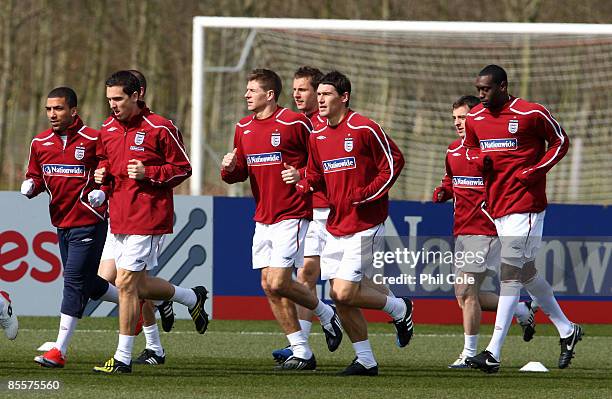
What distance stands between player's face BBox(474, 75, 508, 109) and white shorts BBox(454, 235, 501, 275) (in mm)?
1425

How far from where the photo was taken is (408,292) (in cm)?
1470

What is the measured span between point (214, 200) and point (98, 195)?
16.3 ft

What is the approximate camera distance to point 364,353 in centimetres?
989

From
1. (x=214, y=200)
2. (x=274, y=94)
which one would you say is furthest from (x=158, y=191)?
(x=214, y=200)

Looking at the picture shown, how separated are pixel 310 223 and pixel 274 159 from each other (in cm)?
139

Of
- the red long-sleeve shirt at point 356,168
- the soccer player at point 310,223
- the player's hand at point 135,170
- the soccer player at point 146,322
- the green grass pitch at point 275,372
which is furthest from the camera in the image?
the soccer player at point 310,223

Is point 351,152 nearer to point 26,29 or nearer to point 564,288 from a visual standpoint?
point 564,288

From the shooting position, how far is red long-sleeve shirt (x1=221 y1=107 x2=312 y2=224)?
33.7 feet

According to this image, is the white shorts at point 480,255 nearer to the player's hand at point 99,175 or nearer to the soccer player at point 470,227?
the soccer player at point 470,227

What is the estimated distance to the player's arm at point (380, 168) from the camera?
31.6 ft

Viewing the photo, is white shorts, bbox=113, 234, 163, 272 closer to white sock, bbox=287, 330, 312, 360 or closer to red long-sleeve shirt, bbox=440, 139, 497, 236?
white sock, bbox=287, 330, 312, 360

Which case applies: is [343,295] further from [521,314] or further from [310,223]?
[521,314]

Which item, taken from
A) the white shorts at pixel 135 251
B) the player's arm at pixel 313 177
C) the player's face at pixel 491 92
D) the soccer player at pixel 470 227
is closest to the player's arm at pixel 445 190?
the soccer player at pixel 470 227

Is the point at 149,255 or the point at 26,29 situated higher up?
the point at 26,29
